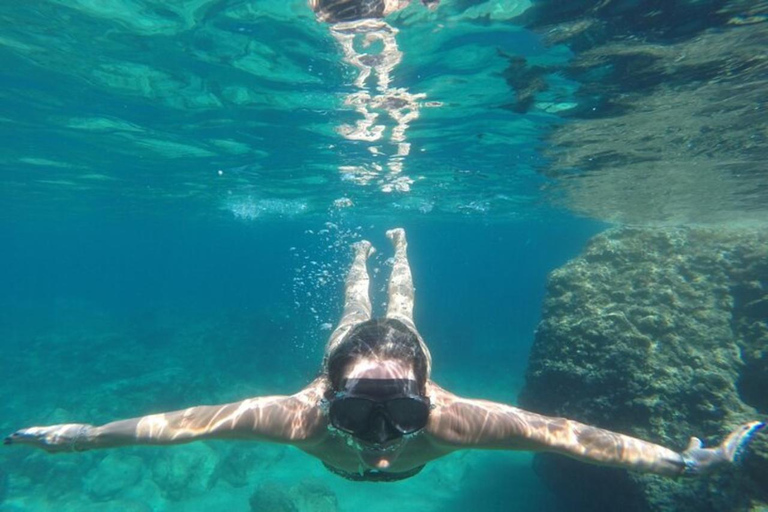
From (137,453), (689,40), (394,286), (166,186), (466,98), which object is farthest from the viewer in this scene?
(166,186)

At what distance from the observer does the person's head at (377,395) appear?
3.16 metres

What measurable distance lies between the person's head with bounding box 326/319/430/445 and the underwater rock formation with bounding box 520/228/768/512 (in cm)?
691

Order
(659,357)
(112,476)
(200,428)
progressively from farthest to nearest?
(112,476), (659,357), (200,428)

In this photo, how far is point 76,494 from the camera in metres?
13.1

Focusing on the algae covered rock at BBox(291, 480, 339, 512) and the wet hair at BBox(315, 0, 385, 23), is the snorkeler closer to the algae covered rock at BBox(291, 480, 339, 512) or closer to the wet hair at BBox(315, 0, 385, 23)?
the wet hair at BBox(315, 0, 385, 23)

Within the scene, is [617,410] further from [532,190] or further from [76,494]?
[532,190]

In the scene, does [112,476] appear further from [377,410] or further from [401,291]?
[377,410]

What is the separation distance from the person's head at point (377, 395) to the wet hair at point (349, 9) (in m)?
7.07

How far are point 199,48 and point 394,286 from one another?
291 inches

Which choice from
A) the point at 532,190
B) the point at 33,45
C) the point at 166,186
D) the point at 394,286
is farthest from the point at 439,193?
the point at 33,45

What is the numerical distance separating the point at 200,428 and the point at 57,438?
126 centimetres

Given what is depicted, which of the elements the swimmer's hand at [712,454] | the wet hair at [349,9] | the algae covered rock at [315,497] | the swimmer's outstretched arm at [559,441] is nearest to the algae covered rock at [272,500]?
the algae covered rock at [315,497]

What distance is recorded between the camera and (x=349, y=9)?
26.7 feet

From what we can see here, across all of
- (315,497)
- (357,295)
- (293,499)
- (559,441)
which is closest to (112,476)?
(293,499)
